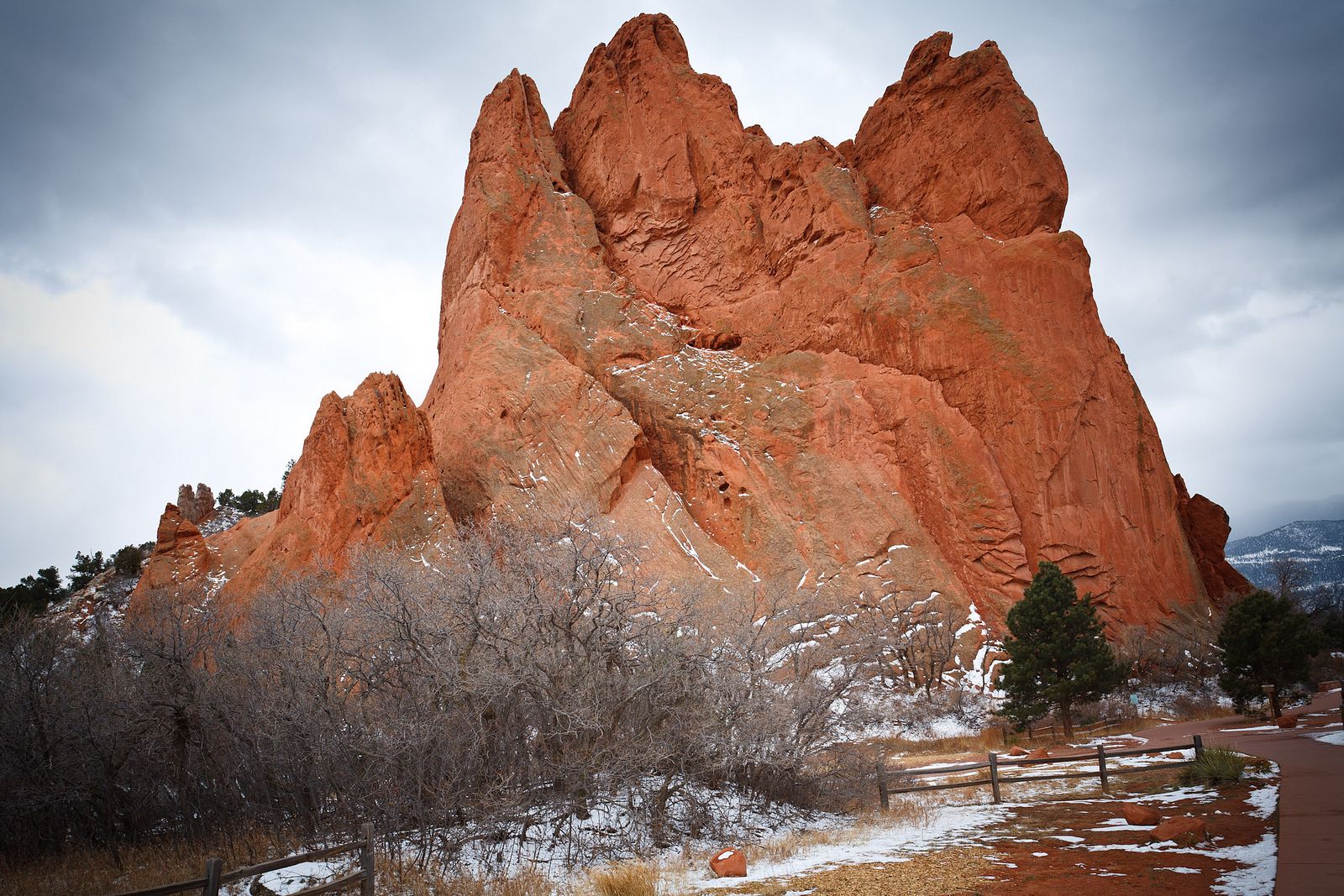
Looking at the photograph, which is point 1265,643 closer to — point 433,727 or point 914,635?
point 914,635

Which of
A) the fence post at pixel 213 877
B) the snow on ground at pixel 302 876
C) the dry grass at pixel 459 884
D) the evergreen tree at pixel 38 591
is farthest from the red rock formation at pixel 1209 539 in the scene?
the evergreen tree at pixel 38 591

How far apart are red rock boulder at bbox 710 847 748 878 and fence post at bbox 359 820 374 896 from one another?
4158mm

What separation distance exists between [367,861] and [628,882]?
9.57 ft

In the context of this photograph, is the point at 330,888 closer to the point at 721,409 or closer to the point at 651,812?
the point at 651,812

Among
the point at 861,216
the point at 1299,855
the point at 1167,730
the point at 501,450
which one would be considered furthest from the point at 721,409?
the point at 1299,855

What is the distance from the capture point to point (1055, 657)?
2411 centimetres

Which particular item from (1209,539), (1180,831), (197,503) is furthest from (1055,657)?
(197,503)

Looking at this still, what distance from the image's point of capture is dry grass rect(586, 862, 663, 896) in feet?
29.8

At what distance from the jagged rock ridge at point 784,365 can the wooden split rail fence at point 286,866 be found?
78.0 ft

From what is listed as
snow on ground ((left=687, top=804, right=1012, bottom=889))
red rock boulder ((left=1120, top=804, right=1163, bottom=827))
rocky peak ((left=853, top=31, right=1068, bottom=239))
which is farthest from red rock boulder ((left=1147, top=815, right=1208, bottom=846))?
rocky peak ((left=853, top=31, right=1068, bottom=239))

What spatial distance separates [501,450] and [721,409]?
1189 cm

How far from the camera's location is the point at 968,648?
3522 cm

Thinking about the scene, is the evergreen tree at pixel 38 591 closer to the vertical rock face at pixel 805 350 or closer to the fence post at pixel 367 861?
the vertical rock face at pixel 805 350

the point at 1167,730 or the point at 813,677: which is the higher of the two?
the point at 813,677
